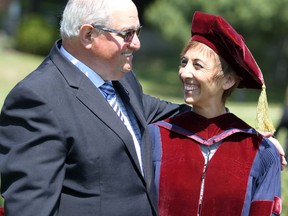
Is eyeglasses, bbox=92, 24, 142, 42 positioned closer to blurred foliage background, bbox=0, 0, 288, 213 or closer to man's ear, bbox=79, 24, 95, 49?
man's ear, bbox=79, 24, 95, 49

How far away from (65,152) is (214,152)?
2.69 ft

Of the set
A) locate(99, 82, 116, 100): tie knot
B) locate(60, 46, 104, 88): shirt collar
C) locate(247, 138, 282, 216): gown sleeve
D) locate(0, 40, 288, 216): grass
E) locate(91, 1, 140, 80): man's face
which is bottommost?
locate(0, 40, 288, 216): grass

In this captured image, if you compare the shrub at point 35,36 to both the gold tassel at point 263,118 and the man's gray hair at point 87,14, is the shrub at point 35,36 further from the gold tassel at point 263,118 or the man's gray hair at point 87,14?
the man's gray hair at point 87,14

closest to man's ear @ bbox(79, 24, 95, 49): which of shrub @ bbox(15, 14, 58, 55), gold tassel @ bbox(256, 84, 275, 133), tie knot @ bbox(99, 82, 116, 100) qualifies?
tie knot @ bbox(99, 82, 116, 100)

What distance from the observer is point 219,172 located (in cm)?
321

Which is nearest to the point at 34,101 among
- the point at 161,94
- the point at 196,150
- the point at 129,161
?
the point at 129,161

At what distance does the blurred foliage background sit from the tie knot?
1168cm

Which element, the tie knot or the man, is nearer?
the man

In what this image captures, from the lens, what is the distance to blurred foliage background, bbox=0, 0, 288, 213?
71.5 ft

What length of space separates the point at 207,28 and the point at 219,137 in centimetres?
52

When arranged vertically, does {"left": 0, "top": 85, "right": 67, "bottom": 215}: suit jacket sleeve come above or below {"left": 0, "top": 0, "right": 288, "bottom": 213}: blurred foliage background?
above

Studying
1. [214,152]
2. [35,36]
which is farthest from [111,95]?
[35,36]

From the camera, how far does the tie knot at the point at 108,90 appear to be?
310 centimetres

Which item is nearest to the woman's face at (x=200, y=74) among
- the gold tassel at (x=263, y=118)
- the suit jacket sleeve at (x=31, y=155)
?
the gold tassel at (x=263, y=118)
